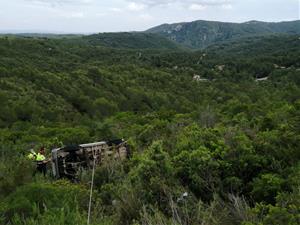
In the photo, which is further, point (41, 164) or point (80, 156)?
point (80, 156)

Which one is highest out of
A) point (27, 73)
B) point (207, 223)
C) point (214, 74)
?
point (207, 223)

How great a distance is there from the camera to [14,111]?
40.2 meters

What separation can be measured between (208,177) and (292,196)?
2.59 meters

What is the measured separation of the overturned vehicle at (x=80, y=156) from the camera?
39.2ft

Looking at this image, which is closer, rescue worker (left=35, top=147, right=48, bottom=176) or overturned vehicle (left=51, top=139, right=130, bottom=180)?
overturned vehicle (left=51, top=139, right=130, bottom=180)

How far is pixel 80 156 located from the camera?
12648mm

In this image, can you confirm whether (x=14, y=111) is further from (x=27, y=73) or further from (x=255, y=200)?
(x=255, y=200)

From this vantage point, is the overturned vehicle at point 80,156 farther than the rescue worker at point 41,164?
No

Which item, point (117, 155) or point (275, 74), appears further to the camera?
point (275, 74)

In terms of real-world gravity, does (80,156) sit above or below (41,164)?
above

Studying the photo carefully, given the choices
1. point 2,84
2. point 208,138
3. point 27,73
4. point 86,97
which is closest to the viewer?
point 208,138

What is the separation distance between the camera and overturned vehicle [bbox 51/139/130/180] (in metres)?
11.9

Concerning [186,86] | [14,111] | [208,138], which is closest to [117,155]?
[208,138]

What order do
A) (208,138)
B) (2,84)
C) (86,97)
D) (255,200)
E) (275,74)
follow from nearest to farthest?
(255,200), (208,138), (2,84), (86,97), (275,74)
